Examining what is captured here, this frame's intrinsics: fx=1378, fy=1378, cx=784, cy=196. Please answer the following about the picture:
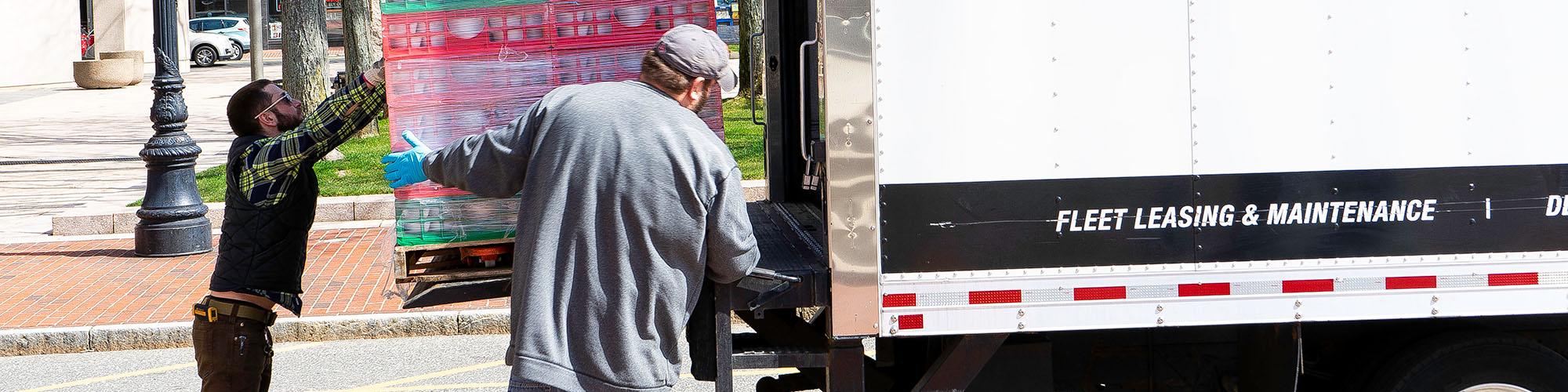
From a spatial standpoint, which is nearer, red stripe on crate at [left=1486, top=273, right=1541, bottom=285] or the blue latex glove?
red stripe on crate at [left=1486, top=273, right=1541, bottom=285]

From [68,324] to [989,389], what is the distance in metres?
5.80

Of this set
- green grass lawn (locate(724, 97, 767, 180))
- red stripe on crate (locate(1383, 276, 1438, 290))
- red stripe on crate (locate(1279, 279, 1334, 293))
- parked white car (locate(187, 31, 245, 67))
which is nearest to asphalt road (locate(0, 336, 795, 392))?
red stripe on crate (locate(1279, 279, 1334, 293))

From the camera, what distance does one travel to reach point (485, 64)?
3965 millimetres

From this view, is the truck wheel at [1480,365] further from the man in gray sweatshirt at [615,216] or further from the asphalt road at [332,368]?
the asphalt road at [332,368]

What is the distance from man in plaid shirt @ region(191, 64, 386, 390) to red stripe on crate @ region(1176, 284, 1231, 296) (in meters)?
2.46

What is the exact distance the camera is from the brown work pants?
4.45 metres

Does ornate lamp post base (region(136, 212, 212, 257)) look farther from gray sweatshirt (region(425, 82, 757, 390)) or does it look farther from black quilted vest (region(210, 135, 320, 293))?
gray sweatshirt (region(425, 82, 757, 390))

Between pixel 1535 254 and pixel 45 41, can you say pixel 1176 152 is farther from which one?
pixel 45 41

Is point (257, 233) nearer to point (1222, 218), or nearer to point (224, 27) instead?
point (1222, 218)

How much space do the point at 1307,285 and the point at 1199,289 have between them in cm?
29

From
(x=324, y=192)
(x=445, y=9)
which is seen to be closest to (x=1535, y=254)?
(x=445, y=9)

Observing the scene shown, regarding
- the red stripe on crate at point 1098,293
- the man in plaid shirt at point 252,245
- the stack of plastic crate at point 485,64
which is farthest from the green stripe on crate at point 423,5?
the red stripe on crate at point 1098,293

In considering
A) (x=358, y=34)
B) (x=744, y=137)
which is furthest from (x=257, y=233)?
(x=358, y=34)

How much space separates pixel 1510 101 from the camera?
137 inches
